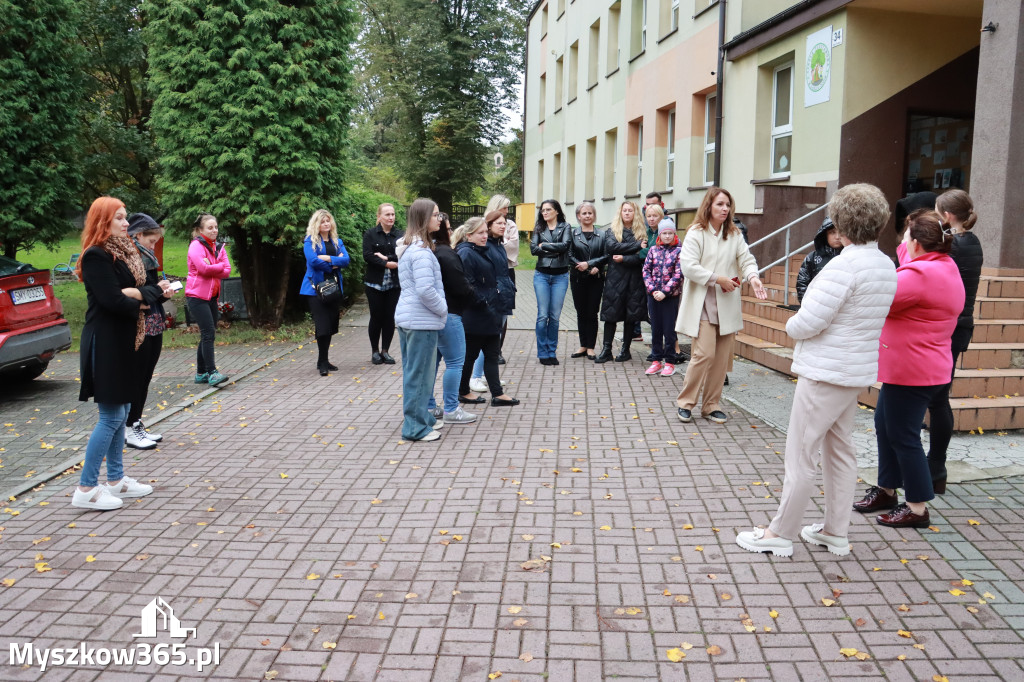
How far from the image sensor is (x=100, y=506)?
18.1 feet

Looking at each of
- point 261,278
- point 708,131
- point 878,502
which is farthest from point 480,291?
point 708,131

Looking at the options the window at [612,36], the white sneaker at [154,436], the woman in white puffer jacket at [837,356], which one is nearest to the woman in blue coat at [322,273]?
the white sneaker at [154,436]

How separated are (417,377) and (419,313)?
553 millimetres

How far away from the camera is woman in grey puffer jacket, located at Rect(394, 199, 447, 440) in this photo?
6984 millimetres

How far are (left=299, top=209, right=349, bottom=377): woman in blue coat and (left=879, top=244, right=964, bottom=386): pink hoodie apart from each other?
7.07 meters

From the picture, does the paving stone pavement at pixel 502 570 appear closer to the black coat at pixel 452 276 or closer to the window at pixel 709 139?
the black coat at pixel 452 276

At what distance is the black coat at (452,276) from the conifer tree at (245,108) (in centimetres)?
617

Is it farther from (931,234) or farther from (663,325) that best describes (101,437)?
(663,325)

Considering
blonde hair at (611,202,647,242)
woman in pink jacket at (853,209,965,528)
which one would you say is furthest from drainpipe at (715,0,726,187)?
woman in pink jacket at (853,209,965,528)

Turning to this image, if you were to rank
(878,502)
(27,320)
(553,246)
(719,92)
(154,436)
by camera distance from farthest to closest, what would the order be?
1. (719,92)
2. (553,246)
3. (27,320)
4. (154,436)
5. (878,502)

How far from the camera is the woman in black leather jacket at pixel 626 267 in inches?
412

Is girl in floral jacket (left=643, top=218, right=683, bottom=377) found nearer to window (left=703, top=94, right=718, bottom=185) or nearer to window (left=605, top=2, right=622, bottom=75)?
window (left=703, top=94, right=718, bottom=185)

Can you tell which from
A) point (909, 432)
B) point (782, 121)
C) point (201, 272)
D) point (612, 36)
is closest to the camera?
point (909, 432)

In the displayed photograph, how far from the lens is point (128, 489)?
578 centimetres
